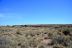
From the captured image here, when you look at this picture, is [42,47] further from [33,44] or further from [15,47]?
[15,47]

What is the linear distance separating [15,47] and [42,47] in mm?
2966

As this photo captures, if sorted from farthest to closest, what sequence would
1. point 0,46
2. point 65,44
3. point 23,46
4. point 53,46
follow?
point 65,44
point 53,46
point 23,46
point 0,46

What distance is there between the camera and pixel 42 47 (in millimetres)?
16562

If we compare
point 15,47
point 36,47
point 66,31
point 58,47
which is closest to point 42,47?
point 36,47

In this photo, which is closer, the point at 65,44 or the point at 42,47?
the point at 42,47

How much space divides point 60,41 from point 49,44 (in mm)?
1560

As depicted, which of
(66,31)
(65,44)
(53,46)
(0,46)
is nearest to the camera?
(0,46)

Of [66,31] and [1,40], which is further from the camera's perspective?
[66,31]

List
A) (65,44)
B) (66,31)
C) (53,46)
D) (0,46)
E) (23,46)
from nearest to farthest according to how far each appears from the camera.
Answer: (0,46) < (23,46) < (53,46) < (65,44) < (66,31)

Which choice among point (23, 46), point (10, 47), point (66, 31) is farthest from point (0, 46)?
point (66, 31)

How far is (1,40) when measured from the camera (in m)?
15.1

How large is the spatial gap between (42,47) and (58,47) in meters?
1.66

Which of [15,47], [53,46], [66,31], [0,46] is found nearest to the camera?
[0,46]

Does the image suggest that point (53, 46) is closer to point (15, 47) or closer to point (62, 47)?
point (62, 47)
